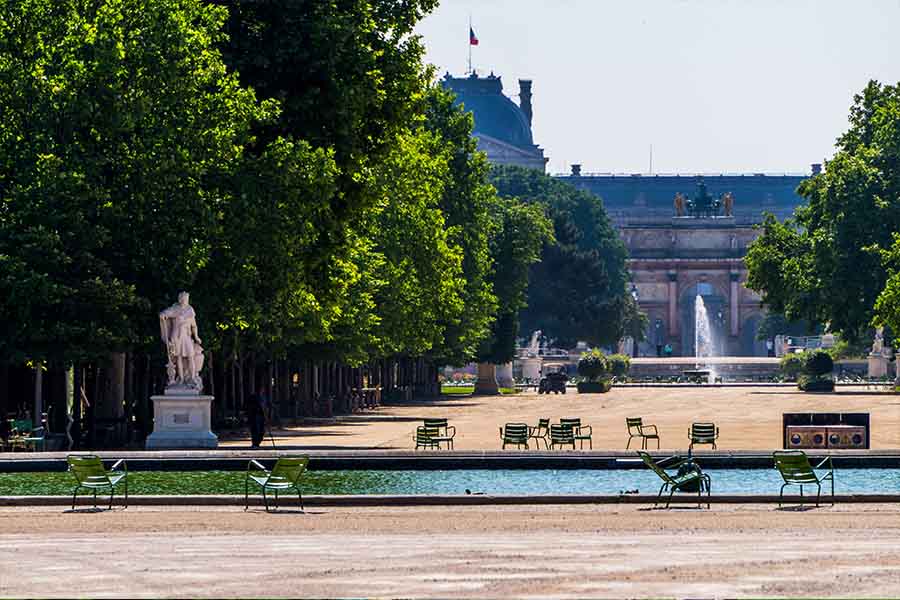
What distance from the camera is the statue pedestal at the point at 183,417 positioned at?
1882 inches

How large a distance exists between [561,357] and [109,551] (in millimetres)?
147484

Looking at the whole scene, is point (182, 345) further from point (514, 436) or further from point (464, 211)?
point (464, 211)

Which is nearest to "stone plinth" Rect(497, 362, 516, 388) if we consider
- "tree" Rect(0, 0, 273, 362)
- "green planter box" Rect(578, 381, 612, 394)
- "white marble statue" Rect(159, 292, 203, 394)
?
"green planter box" Rect(578, 381, 612, 394)

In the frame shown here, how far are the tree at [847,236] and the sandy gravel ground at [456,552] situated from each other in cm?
6379

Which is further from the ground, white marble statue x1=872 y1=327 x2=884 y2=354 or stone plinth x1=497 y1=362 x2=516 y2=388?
white marble statue x1=872 y1=327 x2=884 y2=354

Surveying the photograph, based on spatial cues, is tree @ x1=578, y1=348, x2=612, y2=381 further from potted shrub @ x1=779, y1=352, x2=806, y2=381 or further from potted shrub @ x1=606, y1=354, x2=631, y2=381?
potted shrub @ x1=779, y1=352, x2=806, y2=381

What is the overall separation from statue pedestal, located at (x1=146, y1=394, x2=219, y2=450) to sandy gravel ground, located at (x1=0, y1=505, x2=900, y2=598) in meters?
16.7

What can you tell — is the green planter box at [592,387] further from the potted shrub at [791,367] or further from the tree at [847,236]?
the potted shrub at [791,367]

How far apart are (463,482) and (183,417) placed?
42.9 ft

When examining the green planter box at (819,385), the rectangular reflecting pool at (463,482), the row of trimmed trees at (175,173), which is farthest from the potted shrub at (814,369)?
the rectangular reflecting pool at (463,482)

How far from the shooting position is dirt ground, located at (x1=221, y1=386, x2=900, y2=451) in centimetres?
5250

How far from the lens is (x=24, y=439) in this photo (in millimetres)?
45594

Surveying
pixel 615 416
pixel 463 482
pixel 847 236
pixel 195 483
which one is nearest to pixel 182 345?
pixel 195 483

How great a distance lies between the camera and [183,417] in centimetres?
4812
